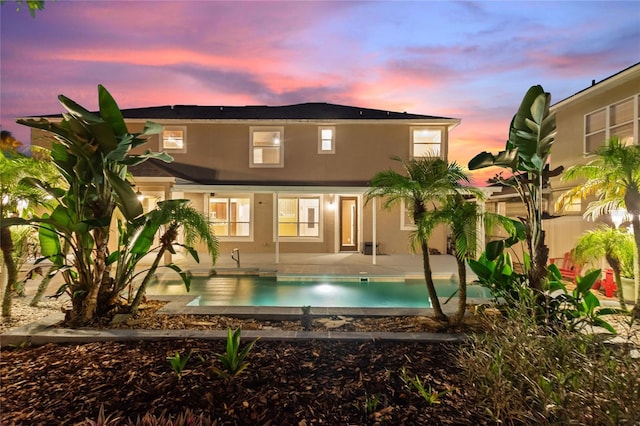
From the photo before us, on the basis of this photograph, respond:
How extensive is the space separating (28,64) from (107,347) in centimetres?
804

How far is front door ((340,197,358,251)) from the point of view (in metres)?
15.9

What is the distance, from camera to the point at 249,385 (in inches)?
121

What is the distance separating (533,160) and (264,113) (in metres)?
13.2

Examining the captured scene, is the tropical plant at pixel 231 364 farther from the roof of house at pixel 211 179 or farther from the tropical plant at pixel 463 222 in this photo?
the roof of house at pixel 211 179

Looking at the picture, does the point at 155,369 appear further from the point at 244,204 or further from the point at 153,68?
the point at 153,68

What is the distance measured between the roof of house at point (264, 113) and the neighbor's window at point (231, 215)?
12.4ft

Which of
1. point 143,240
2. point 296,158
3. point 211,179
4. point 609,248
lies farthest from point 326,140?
point 143,240

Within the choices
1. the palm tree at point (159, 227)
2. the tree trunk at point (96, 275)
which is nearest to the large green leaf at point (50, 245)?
the tree trunk at point (96, 275)

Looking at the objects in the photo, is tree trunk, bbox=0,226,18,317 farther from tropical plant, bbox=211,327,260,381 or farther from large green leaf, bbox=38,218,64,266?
tropical plant, bbox=211,327,260,381

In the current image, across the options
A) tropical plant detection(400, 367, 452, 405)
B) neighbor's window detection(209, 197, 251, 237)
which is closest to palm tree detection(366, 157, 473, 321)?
tropical plant detection(400, 367, 452, 405)

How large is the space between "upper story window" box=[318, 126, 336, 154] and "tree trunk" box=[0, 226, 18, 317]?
38.1 ft

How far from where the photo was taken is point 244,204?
1577 centimetres

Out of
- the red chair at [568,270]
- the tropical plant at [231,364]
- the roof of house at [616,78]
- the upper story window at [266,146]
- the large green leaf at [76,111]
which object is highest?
the roof of house at [616,78]

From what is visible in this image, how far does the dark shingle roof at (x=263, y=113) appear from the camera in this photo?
1522 centimetres
